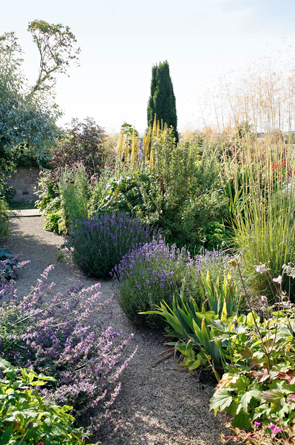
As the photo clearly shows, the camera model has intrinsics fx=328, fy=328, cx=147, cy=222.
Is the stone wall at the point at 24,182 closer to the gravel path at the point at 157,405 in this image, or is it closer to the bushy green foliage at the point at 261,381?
the gravel path at the point at 157,405

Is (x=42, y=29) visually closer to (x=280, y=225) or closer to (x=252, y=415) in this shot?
(x=280, y=225)

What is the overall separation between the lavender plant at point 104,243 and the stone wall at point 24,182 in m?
9.54

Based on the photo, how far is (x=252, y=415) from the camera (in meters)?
1.76

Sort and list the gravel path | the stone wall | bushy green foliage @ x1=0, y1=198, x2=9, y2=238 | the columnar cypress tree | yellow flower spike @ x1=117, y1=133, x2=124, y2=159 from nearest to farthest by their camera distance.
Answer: the gravel path, bushy green foliage @ x1=0, y1=198, x2=9, y2=238, yellow flower spike @ x1=117, y1=133, x2=124, y2=159, the columnar cypress tree, the stone wall

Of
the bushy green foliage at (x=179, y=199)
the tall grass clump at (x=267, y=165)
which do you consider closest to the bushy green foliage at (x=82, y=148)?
the bushy green foliage at (x=179, y=199)

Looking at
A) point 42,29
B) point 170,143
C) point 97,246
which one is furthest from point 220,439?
point 42,29

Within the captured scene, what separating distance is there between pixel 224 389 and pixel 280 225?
2074 mm

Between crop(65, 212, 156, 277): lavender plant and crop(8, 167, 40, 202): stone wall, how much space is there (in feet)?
31.3

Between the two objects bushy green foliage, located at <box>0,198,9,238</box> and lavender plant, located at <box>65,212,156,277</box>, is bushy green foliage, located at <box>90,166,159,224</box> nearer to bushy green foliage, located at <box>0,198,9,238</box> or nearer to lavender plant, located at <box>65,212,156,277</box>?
lavender plant, located at <box>65,212,156,277</box>

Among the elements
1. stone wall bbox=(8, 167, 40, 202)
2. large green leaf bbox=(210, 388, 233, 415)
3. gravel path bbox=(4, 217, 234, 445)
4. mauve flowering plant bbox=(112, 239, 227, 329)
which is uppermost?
stone wall bbox=(8, 167, 40, 202)

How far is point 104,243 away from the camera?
14.8ft

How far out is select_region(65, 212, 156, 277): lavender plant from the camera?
14.7 feet

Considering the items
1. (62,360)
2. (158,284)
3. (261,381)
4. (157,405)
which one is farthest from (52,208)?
(261,381)

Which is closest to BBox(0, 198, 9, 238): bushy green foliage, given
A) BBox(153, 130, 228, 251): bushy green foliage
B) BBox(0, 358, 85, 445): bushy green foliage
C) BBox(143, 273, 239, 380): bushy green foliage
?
BBox(153, 130, 228, 251): bushy green foliage
